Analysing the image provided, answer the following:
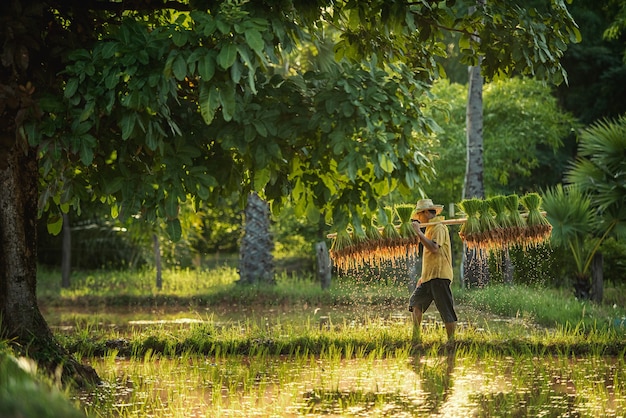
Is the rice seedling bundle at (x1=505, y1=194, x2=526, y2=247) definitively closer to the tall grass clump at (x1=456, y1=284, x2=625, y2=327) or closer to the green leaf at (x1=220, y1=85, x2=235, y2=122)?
the tall grass clump at (x1=456, y1=284, x2=625, y2=327)

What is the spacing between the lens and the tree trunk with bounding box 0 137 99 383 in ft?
30.2

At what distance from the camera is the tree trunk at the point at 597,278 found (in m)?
17.8

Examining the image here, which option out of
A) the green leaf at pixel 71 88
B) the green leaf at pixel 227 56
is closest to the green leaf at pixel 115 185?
the green leaf at pixel 71 88

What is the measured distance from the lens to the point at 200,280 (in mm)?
24438

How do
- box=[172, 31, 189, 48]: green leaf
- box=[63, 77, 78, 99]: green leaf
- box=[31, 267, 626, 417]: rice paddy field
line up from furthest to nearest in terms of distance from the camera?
1. box=[31, 267, 626, 417]: rice paddy field
2. box=[63, 77, 78, 99]: green leaf
3. box=[172, 31, 189, 48]: green leaf

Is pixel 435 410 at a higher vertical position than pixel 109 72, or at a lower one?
lower

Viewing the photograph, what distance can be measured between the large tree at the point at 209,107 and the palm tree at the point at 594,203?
8.42m

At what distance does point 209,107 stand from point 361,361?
4.97 meters

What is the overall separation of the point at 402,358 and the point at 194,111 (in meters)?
3.79

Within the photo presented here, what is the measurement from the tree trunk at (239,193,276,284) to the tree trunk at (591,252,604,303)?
7.04 meters

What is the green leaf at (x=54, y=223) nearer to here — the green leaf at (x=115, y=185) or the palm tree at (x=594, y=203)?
the green leaf at (x=115, y=185)

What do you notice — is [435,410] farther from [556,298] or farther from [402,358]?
[556,298]

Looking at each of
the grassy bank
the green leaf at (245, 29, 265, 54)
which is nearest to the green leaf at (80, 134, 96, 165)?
the green leaf at (245, 29, 265, 54)

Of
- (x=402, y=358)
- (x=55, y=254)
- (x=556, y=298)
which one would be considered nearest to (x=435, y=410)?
(x=402, y=358)
